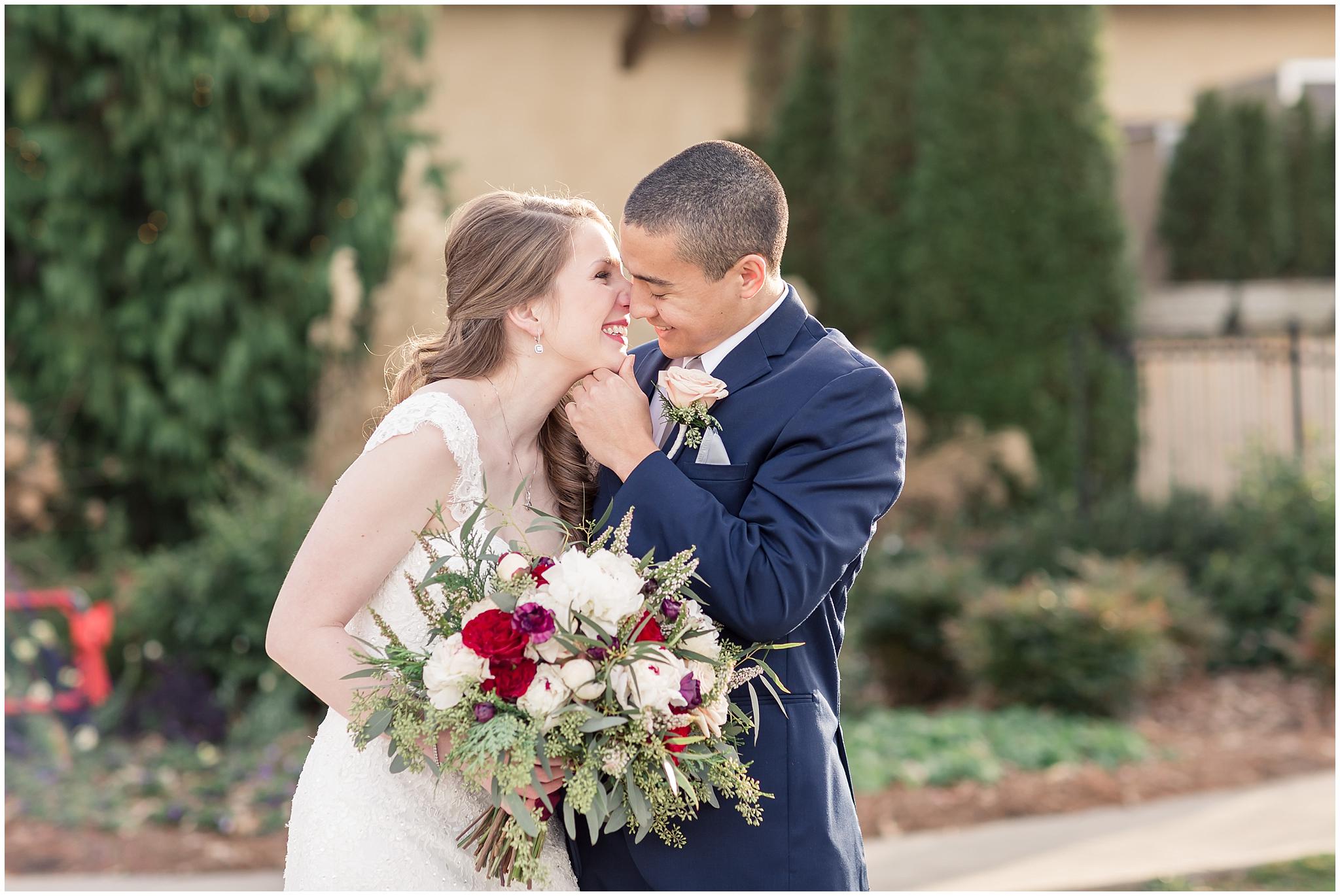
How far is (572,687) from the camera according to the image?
2111mm

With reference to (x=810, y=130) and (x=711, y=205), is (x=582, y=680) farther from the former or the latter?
(x=810, y=130)

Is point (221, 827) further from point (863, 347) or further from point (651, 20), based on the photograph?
point (651, 20)

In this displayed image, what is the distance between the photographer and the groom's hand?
8.01 feet

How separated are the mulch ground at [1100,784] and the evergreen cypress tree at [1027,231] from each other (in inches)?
128

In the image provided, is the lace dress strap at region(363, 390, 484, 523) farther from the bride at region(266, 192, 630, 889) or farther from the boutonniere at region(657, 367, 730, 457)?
the boutonniere at region(657, 367, 730, 457)

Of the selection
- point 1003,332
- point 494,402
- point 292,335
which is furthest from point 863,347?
point 494,402

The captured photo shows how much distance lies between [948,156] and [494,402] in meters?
8.65

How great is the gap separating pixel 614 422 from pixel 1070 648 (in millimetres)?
5066

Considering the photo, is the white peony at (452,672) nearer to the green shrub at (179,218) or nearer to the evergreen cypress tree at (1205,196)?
the green shrub at (179,218)

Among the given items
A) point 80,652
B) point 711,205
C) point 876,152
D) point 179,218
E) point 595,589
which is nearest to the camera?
point 595,589

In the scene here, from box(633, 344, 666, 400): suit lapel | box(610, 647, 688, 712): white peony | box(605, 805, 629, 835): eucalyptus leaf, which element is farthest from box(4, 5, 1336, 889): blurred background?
box(610, 647, 688, 712): white peony

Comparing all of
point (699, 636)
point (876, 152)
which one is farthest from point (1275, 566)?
point (699, 636)

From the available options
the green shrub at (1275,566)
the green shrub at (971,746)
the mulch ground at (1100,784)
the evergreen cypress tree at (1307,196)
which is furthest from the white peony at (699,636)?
the evergreen cypress tree at (1307,196)

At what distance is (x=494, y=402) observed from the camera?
2717 mm
